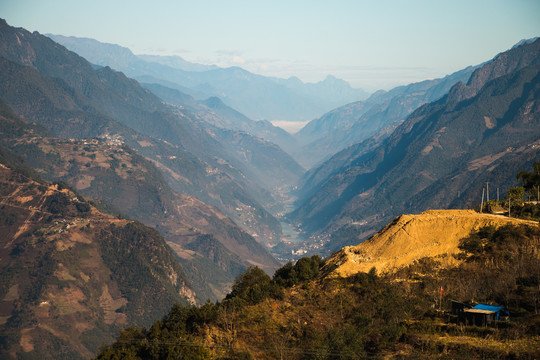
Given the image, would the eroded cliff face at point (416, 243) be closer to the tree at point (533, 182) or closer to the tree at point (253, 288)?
the tree at point (253, 288)

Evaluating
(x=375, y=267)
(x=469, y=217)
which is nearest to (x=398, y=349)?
(x=375, y=267)

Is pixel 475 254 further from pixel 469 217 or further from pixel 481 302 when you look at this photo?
pixel 481 302

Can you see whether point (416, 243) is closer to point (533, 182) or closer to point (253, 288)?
point (253, 288)

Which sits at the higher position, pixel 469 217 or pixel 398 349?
pixel 469 217

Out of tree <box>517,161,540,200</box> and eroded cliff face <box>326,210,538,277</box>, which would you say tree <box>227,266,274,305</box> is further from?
tree <box>517,161,540,200</box>

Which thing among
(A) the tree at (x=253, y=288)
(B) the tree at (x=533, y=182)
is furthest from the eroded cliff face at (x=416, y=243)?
(B) the tree at (x=533, y=182)

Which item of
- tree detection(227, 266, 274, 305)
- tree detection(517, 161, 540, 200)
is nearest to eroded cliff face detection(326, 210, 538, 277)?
tree detection(227, 266, 274, 305)

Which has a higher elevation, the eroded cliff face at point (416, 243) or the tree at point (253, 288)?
the eroded cliff face at point (416, 243)

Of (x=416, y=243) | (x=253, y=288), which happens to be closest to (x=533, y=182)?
(x=416, y=243)
